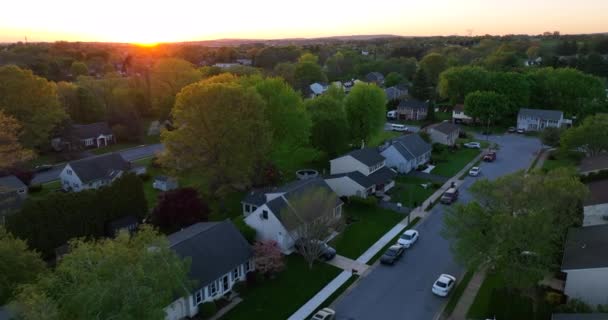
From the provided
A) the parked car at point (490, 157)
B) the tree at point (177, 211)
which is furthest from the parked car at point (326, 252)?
the parked car at point (490, 157)

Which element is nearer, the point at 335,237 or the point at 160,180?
the point at 335,237

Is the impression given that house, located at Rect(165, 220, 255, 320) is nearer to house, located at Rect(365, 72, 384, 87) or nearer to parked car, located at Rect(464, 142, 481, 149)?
parked car, located at Rect(464, 142, 481, 149)

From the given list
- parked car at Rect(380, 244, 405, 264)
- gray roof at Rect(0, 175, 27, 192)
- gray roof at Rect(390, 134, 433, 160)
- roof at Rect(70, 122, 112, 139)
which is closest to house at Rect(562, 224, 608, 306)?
parked car at Rect(380, 244, 405, 264)

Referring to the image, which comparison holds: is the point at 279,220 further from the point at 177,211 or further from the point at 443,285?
the point at 443,285

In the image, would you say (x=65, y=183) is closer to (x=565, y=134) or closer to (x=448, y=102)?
(x=565, y=134)

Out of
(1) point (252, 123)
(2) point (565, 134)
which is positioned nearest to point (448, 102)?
(2) point (565, 134)

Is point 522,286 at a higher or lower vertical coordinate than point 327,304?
higher
